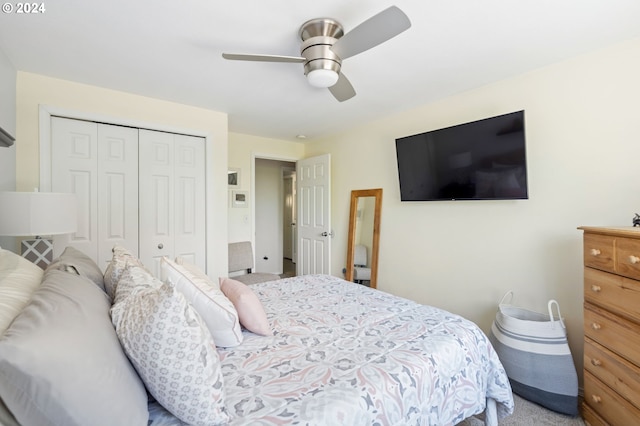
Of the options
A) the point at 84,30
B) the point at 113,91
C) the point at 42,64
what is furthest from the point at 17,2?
the point at 113,91

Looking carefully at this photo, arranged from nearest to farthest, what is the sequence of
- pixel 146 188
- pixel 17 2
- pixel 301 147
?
1. pixel 17 2
2. pixel 146 188
3. pixel 301 147

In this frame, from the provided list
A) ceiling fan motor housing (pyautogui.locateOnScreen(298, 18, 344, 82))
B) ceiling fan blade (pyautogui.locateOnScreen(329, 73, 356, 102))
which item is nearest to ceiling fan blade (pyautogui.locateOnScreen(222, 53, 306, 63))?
ceiling fan motor housing (pyautogui.locateOnScreen(298, 18, 344, 82))

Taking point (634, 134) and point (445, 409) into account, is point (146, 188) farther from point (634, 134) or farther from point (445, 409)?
point (634, 134)

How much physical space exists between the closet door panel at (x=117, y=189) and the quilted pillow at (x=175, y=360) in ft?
7.10

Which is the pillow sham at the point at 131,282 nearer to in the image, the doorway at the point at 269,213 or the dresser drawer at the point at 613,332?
the dresser drawer at the point at 613,332

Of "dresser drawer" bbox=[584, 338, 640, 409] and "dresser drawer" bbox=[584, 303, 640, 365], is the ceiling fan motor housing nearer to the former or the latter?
"dresser drawer" bbox=[584, 303, 640, 365]

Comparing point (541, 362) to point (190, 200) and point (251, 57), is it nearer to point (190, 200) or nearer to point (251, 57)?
point (251, 57)

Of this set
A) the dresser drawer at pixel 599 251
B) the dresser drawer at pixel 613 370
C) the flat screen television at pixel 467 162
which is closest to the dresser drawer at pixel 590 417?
the dresser drawer at pixel 613 370

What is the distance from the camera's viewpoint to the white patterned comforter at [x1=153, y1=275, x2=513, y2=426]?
92 centimetres

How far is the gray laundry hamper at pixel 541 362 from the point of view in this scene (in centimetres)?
175

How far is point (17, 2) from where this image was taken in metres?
1.43

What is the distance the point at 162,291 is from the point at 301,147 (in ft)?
12.7

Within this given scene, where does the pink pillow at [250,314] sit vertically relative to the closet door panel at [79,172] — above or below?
below

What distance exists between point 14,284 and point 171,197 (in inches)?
83.3
